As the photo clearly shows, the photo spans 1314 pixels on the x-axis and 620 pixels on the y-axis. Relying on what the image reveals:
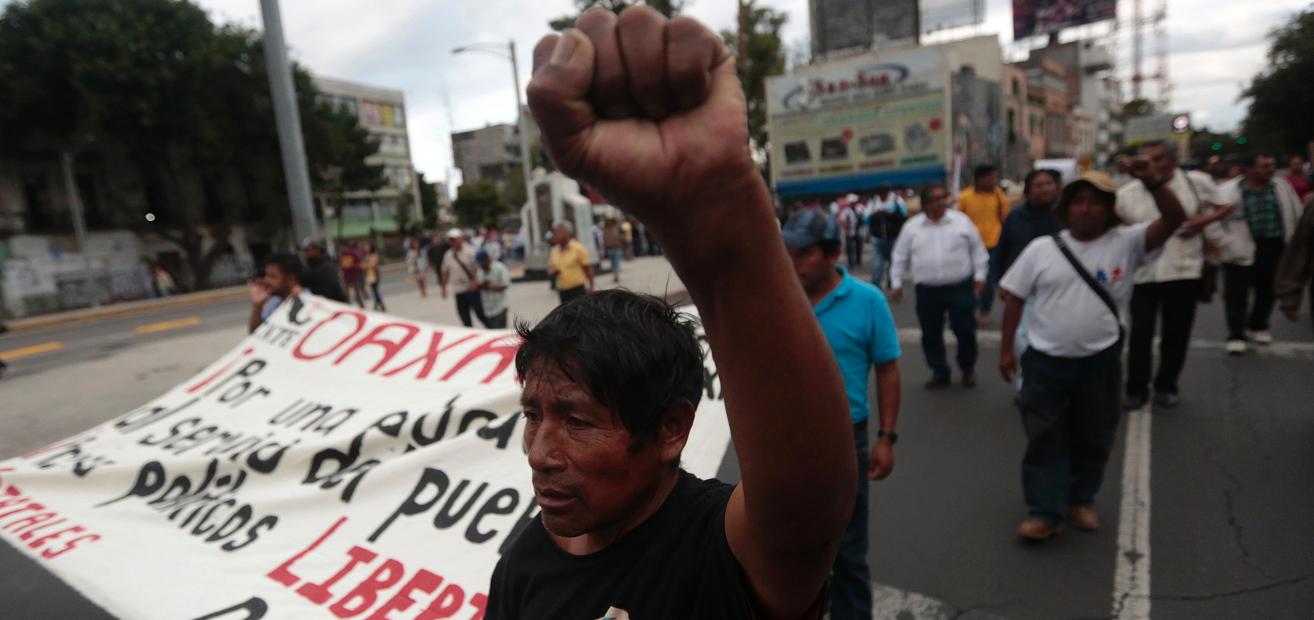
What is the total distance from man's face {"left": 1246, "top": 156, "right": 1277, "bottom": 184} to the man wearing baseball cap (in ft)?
12.2

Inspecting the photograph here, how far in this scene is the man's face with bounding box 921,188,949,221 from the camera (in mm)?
5891

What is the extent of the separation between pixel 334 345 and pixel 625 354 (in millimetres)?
4394

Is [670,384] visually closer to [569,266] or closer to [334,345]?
[334,345]

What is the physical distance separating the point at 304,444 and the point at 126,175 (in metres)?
A: 34.3

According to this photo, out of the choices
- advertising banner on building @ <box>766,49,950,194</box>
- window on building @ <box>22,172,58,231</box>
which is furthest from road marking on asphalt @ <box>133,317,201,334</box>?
advertising banner on building @ <box>766,49,950,194</box>

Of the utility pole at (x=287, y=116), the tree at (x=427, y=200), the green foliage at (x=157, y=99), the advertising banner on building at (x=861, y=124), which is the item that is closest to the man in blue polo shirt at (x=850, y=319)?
the utility pole at (x=287, y=116)

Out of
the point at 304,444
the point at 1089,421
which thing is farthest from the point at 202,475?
the point at 1089,421

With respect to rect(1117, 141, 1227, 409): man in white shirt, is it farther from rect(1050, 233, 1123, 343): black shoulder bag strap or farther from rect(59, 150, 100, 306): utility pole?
rect(59, 150, 100, 306): utility pole

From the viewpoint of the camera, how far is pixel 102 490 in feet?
12.4

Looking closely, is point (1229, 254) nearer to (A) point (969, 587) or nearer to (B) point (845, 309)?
(A) point (969, 587)

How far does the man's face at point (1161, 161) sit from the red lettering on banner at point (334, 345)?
4.71m

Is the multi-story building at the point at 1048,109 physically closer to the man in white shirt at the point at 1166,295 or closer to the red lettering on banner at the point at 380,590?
the man in white shirt at the point at 1166,295

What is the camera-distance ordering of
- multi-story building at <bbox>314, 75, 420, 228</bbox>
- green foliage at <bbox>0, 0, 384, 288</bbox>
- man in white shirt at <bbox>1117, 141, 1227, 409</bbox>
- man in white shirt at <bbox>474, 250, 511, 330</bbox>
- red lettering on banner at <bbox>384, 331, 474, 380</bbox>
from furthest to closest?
multi-story building at <bbox>314, 75, 420, 228</bbox> → green foliage at <bbox>0, 0, 384, 288</bbox> → man in white shirt at <bbox>474, 250, 511, 330</bbox> → man in white shirt at <bbox>1117, 141, 1227, 409</bbox> → red lettering on banner at <bbox>384, 331, 474, 380</bbox>

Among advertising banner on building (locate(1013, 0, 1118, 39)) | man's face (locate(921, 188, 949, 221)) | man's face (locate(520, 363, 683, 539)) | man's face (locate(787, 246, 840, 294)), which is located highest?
advertising banner on building (locate(1013, 0, 1118, 39))
